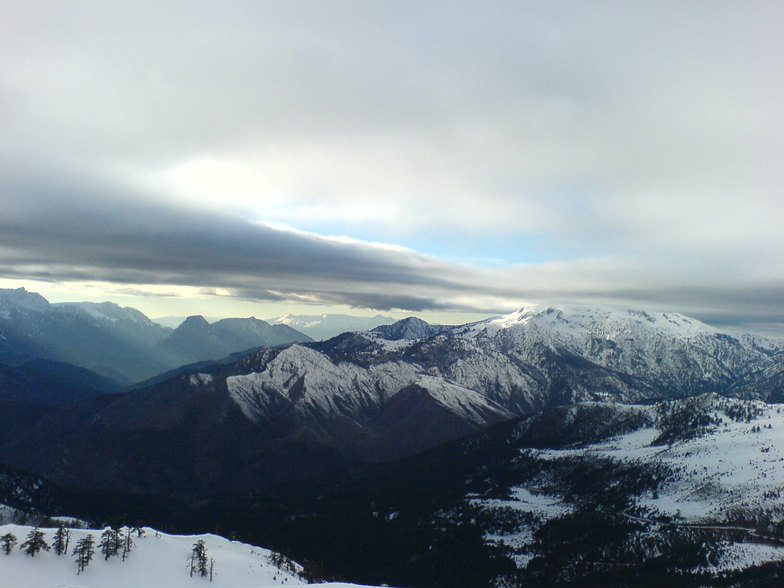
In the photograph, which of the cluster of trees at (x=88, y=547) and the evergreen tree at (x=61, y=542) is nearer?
the cluster of trees at (x=88, y=547)

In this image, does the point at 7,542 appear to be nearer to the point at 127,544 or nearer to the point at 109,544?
the point at 109,544

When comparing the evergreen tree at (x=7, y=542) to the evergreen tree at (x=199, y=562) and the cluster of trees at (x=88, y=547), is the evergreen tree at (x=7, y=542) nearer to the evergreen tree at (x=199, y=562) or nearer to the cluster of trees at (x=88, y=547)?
the cluster of trees at (x=88, y=547)

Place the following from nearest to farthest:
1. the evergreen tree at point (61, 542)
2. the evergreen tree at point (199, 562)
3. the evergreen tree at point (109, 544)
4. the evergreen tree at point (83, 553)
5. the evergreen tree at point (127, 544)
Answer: the evergreen tree at point (83, 553), the evergreen tree at point (61, 542), the evergreen tree at point (109, 544), the evergreen tree at point (127, 544), the evergreen tree at point (199, 562)

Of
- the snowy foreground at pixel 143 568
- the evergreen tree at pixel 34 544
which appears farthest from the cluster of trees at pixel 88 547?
the snowy foreground at pixel 143 568

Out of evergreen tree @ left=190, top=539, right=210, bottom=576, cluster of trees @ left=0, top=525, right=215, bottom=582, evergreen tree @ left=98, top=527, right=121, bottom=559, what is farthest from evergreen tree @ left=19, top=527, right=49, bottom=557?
evergreen tree @ left=190, top=539, right=210, bottom=576

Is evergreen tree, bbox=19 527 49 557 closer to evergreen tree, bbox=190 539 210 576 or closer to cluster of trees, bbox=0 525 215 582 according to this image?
cluster of trees, bbox=0 525 215 582

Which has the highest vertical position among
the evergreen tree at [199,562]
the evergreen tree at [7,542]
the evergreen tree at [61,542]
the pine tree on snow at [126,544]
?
the evergreen tree at [7,542]
